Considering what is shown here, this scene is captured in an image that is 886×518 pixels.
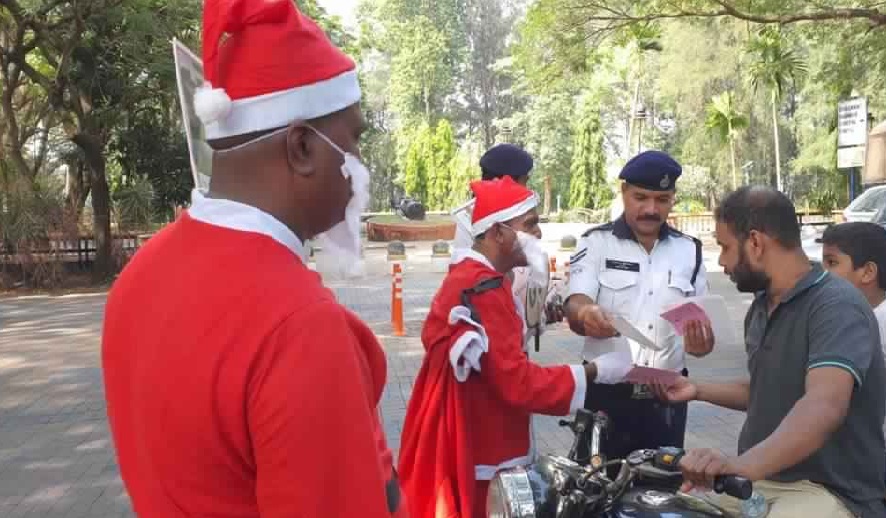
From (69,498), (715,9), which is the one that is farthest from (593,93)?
(69,498)

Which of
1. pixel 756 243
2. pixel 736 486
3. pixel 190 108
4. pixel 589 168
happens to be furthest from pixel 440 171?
pixel 190 108

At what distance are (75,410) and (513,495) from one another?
22.6ft

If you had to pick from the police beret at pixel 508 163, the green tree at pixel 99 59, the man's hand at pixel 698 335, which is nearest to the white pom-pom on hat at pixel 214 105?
the man's hand at pixel 698 335

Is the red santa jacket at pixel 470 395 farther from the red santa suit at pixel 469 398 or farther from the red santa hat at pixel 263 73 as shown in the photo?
the red santa hat at pixel 263 73

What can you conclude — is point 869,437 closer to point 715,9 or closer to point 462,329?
point 462,329

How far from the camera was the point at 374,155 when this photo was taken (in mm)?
59688

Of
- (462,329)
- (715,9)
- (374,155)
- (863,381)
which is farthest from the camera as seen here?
(374,155)

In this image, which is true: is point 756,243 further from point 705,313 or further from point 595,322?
point 595,322

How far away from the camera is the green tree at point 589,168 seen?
48.7 meters

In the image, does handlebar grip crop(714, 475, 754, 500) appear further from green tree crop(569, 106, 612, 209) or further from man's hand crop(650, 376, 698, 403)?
green tree crop(569, 106, 612, 209)

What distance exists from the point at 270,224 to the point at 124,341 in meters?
0.32

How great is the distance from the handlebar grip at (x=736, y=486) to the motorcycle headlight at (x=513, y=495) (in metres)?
0.46

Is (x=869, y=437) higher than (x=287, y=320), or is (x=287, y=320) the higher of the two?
(x=287, y=320)

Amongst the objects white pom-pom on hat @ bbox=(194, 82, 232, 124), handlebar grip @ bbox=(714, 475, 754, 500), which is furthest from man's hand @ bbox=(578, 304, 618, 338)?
white pom-pom on hat @ bbox=(194, 82, 232, 124)
